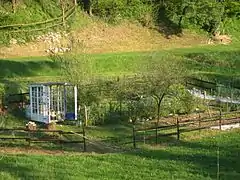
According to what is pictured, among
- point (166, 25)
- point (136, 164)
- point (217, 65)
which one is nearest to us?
point (136, 164)

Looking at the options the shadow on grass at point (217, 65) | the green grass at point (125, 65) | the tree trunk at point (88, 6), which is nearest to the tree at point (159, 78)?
the green grass at point (125, 65)

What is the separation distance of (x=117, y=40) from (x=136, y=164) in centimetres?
3610

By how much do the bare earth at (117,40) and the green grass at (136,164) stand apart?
2711 centimetres

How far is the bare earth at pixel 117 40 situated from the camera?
48.9m

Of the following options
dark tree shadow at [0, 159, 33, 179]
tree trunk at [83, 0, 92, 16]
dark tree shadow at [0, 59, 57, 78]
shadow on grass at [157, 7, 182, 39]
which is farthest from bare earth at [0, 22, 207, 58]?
dark tree shadow at [0, 159, 33, 179]

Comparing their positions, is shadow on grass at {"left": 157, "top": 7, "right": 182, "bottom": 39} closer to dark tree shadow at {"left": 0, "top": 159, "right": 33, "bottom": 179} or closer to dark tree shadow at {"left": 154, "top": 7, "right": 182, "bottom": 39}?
dark tree shadow at {"left": 154, "top": 7, "right": 182, "bottom": 39}

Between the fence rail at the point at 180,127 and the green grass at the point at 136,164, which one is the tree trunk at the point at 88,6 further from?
the green grass at the point at 136,164

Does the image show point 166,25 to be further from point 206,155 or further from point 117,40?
point 206,155

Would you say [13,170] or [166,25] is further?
[166,25]

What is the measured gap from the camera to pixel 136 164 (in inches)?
770

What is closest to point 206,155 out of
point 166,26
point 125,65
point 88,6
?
point 125,65

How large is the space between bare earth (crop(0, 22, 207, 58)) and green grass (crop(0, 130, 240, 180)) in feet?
88.9

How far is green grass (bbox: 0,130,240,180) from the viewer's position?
1781cm

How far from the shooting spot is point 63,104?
30.1m
